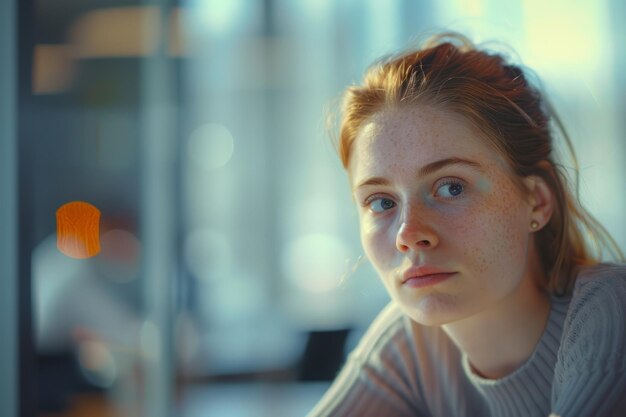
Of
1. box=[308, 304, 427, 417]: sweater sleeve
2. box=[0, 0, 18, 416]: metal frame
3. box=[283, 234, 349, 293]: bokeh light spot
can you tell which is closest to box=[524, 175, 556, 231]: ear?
box=[308, 304, 427, 417]: sweater sleeve

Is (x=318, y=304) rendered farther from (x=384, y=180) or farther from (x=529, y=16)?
(x=384, y=180)

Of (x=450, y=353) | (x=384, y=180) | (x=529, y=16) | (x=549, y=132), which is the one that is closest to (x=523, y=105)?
(x=549, y=132)

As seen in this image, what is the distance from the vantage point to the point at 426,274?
0.70m

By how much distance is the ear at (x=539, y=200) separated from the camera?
2.52 feet

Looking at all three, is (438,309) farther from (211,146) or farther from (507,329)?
(211,146)

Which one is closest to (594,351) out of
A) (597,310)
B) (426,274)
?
(597,310)

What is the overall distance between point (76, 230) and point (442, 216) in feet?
1.93

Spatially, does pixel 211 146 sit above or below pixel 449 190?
below

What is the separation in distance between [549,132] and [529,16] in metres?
0.89

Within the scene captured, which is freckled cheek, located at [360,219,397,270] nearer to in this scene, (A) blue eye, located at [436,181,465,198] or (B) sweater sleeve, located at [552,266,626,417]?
(A) blue eye, located at [436,181,465,198]

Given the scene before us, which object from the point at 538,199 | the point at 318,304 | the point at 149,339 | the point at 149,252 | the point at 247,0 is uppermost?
the point at 247,0

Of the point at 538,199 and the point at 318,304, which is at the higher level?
the point at 538,199

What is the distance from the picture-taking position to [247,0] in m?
3.62

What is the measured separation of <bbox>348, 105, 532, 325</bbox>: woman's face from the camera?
0.70 m
